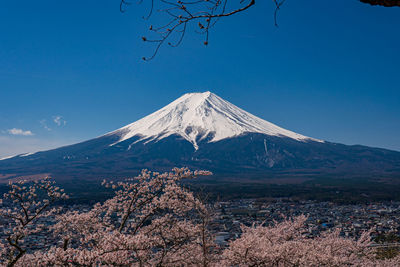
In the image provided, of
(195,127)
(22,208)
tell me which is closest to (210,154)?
(195,127)

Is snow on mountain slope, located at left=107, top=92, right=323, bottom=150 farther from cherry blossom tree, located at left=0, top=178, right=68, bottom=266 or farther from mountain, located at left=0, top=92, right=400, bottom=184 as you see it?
cherry blossom tree, located at left=0, top=178, right=68, bottom=266

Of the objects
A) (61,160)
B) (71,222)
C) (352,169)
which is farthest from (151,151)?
(71,222)

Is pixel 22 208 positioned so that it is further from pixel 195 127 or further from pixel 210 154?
pixel 195 127

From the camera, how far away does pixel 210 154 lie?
473 ft

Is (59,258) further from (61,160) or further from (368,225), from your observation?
(61,160)

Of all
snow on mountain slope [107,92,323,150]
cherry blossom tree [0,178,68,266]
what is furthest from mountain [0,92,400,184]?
cherry blossom tree [0,178,68,266]

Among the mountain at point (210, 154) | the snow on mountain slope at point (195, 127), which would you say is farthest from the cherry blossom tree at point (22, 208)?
the snow on mountain slope at point (195, 127)

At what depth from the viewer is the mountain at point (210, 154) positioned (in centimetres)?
11694

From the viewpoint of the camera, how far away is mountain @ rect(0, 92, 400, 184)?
11694cm

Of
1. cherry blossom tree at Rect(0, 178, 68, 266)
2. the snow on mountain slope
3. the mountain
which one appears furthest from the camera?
the snow on mountain slope

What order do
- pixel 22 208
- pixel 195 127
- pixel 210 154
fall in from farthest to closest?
pixel 195 127, pixel 210 154, pixel 22 208

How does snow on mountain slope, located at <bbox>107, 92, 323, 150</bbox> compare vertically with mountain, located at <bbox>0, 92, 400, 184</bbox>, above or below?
above

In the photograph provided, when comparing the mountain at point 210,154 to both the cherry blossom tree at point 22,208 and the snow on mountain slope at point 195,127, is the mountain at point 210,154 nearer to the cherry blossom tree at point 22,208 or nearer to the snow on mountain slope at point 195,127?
the snow on mountain slope at point 195,127

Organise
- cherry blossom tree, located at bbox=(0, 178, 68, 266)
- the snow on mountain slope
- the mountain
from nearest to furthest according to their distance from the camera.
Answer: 1. cherry blossom tree, located at bbox=(0, 178, 68, 266)
2. the mountain
3. the snow on mountain slope
